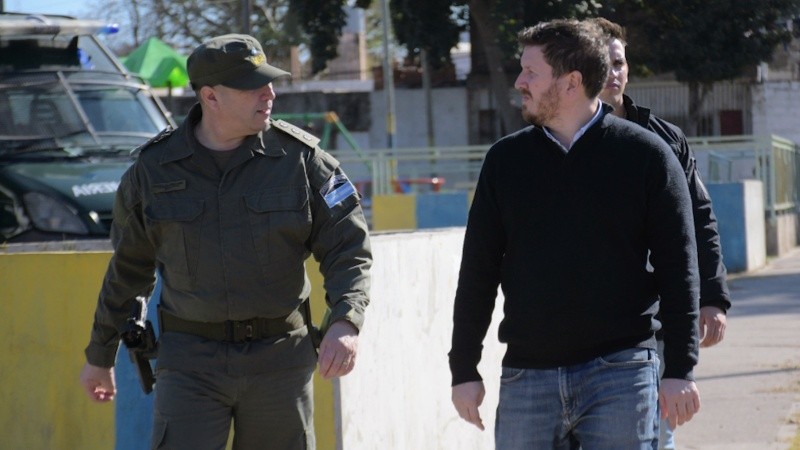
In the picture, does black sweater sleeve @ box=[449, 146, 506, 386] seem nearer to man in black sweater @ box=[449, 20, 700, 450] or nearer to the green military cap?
man in black sweater @ box=[449, 20, 700, 450]

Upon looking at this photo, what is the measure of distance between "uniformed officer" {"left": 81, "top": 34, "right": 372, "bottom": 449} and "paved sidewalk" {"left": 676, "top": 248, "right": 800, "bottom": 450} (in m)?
3.69

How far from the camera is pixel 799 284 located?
53.2ft

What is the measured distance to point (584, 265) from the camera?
3697mm

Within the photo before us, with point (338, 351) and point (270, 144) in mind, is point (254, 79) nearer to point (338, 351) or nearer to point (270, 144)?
point (270, 144)

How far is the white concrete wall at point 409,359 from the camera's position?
582 cm

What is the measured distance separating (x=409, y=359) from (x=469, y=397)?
2362 millimetres

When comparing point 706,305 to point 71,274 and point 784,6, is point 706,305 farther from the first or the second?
point 784,6

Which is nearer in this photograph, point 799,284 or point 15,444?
point 15,444

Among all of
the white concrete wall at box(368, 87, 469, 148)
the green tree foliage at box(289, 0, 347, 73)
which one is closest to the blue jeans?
the green tree foliage at box(289, 0, 347, 73)

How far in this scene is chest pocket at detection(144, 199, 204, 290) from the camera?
4270mm

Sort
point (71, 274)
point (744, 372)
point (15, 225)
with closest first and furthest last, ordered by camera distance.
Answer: point (71, 274) → point (744, 372) → point (15, 225)

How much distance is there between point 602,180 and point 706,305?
3.01ft

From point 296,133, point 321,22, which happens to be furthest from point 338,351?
point 321,22

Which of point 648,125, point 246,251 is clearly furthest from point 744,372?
point 246,251
